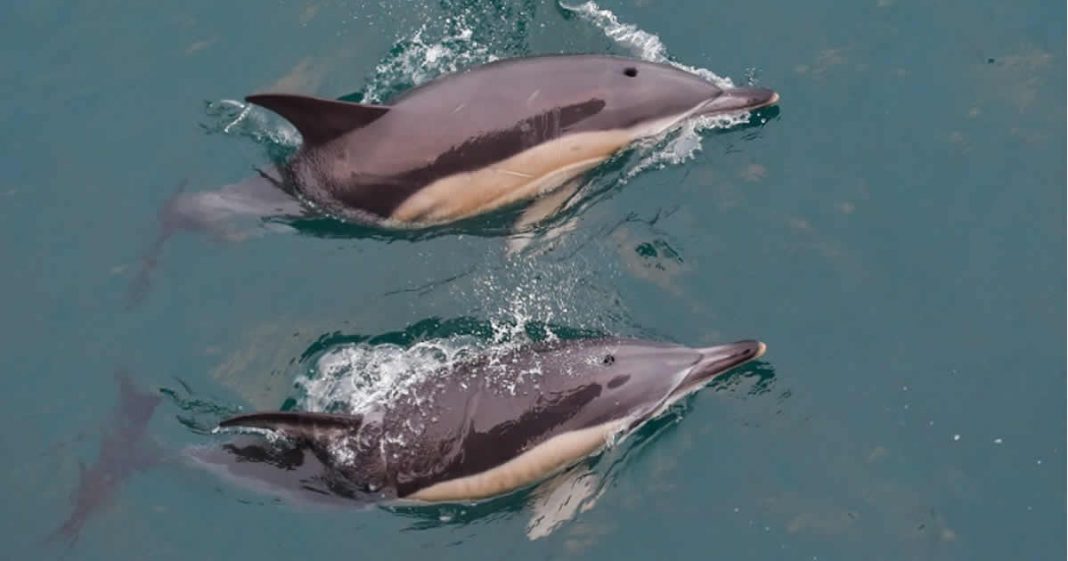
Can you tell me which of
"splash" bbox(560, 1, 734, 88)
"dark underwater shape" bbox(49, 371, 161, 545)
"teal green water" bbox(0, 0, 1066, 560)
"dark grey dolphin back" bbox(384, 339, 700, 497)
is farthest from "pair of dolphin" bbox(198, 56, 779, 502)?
"dark underwater shape" bbox(49, 371, 161, 545)

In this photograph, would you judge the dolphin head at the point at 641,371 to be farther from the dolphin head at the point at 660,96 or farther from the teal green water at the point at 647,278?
the dolphin head at the point at 660,96

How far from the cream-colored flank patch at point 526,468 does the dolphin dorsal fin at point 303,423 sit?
2.81ft

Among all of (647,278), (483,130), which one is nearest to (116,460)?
(483,130)

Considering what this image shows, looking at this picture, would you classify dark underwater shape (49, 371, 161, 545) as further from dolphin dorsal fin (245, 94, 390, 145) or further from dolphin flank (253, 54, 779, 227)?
dolphin dorsal fin (245, 94, 390, 145)

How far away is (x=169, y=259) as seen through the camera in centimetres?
1303

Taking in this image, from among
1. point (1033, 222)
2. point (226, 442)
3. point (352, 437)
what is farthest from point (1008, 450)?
point (226, 442)

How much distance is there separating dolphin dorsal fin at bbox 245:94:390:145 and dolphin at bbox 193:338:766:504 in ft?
8.58

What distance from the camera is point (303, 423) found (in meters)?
10.4

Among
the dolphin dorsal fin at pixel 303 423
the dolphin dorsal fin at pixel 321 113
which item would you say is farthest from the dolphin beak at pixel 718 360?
the dolphin dorsal fin at pixel 321 113

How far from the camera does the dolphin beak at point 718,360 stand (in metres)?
11.4

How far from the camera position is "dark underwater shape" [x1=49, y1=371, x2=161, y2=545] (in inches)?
455

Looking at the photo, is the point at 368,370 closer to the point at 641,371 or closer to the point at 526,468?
the point at 526,468

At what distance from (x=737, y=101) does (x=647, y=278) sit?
2151 millimetres

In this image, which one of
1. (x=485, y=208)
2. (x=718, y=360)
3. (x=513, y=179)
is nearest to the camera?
(x=718, y=360)
